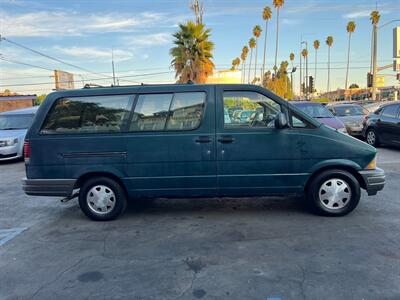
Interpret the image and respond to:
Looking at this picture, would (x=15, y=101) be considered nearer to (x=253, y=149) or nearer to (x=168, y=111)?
(x=168, y=111)

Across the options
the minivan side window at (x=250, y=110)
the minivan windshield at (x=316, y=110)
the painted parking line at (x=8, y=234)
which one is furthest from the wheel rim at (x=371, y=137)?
the painted parking line at (x=8, y=234)

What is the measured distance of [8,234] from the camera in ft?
15.9

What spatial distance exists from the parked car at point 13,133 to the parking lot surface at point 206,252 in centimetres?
619

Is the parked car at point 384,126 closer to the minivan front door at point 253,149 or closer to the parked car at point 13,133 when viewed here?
the minivan front door at point 253,149

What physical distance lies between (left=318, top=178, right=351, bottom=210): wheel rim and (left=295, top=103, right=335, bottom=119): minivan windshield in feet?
22.0

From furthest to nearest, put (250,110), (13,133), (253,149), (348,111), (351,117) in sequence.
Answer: (348,111) < (351,117) < (13,133) < (250,110) < (253,149)

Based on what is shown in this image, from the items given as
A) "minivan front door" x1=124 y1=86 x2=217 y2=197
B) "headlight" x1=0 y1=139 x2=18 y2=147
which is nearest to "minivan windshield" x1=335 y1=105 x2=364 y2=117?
"minivan front door" x1=124 y1=86 x2=217 y2=197

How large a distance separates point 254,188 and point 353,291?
2.08m

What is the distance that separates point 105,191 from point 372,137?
9.79 meters

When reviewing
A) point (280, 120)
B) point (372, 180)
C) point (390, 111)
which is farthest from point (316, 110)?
point (280, 120)

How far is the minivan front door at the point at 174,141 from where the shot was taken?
4.77 meters

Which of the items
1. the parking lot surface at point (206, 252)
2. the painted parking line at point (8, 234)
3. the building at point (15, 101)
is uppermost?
the building at point (15, 101)

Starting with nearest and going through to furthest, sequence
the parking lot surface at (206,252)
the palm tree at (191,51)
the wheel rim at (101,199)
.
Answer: the parking lot surface at (206,252), the wheel rim at (101,199), the palm tree at (191,51)

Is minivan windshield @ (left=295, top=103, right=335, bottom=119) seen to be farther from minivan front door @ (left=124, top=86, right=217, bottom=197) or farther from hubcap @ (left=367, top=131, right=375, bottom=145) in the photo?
minivan front door @ (left=124, top=86, right=217, bottom=197)
